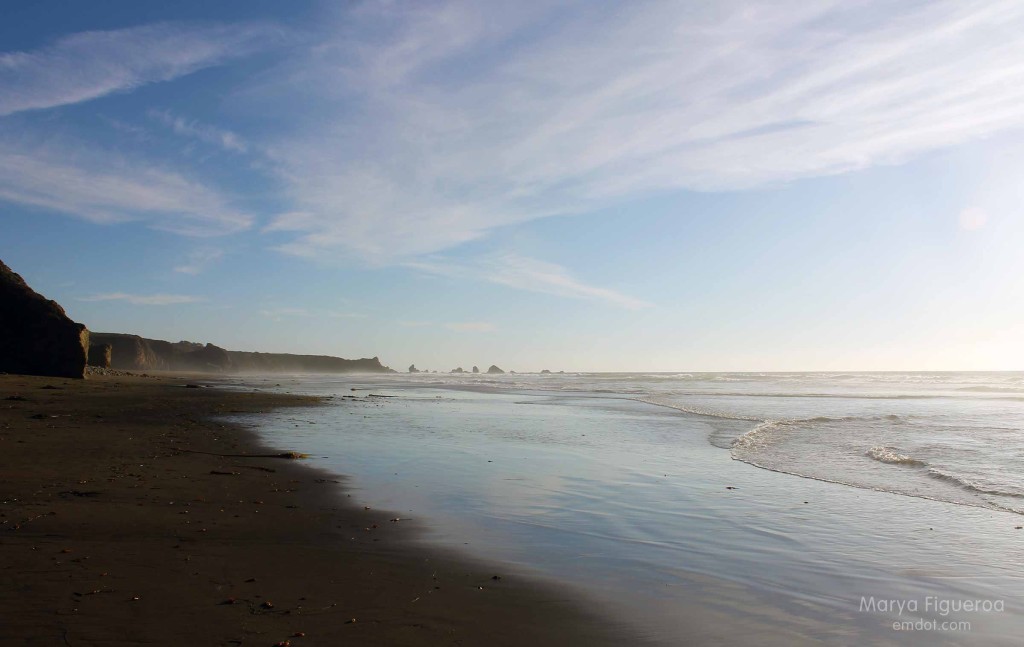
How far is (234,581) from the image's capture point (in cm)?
554

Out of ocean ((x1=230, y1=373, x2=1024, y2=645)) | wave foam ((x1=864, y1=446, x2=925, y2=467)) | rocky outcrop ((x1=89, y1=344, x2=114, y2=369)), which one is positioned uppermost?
rocky outcrop ((x1=89, y1=344, x2=114, y2=369))

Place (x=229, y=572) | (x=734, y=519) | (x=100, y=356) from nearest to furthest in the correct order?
1. (x=229, y=572)
2. (x=734, y=519)
3. (x=100, y=356)

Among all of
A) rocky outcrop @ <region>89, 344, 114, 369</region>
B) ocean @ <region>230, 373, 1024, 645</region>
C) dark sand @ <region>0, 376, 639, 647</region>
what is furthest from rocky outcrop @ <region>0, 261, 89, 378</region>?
dark sand @ <region>0, 376, 639, 647</region>

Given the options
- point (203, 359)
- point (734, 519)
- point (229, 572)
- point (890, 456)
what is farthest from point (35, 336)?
point (203, 359)

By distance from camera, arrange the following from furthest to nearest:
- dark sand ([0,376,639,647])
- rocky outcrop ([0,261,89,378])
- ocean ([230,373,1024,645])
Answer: rocky outcrop ([0,261,89,378]), ocean ([230,373,1024,645]), dark sand ([0,376,639,647])

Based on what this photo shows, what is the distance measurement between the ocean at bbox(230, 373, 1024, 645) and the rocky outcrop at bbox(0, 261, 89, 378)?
79.9ft

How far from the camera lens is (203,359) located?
435 ft

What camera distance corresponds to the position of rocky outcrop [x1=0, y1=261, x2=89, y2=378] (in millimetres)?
35216

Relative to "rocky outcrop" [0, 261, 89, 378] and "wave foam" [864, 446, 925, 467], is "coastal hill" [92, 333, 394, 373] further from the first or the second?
"wave foam" [864, 446, 925, 467]

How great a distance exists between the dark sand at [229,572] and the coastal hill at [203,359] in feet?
251

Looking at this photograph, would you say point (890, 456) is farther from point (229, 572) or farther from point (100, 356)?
point (100, 356)

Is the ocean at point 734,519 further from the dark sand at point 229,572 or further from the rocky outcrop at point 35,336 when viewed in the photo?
the rocky outcrop at point 35,336

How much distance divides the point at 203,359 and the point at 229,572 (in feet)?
467

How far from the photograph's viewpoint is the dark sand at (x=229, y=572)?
4535mm
